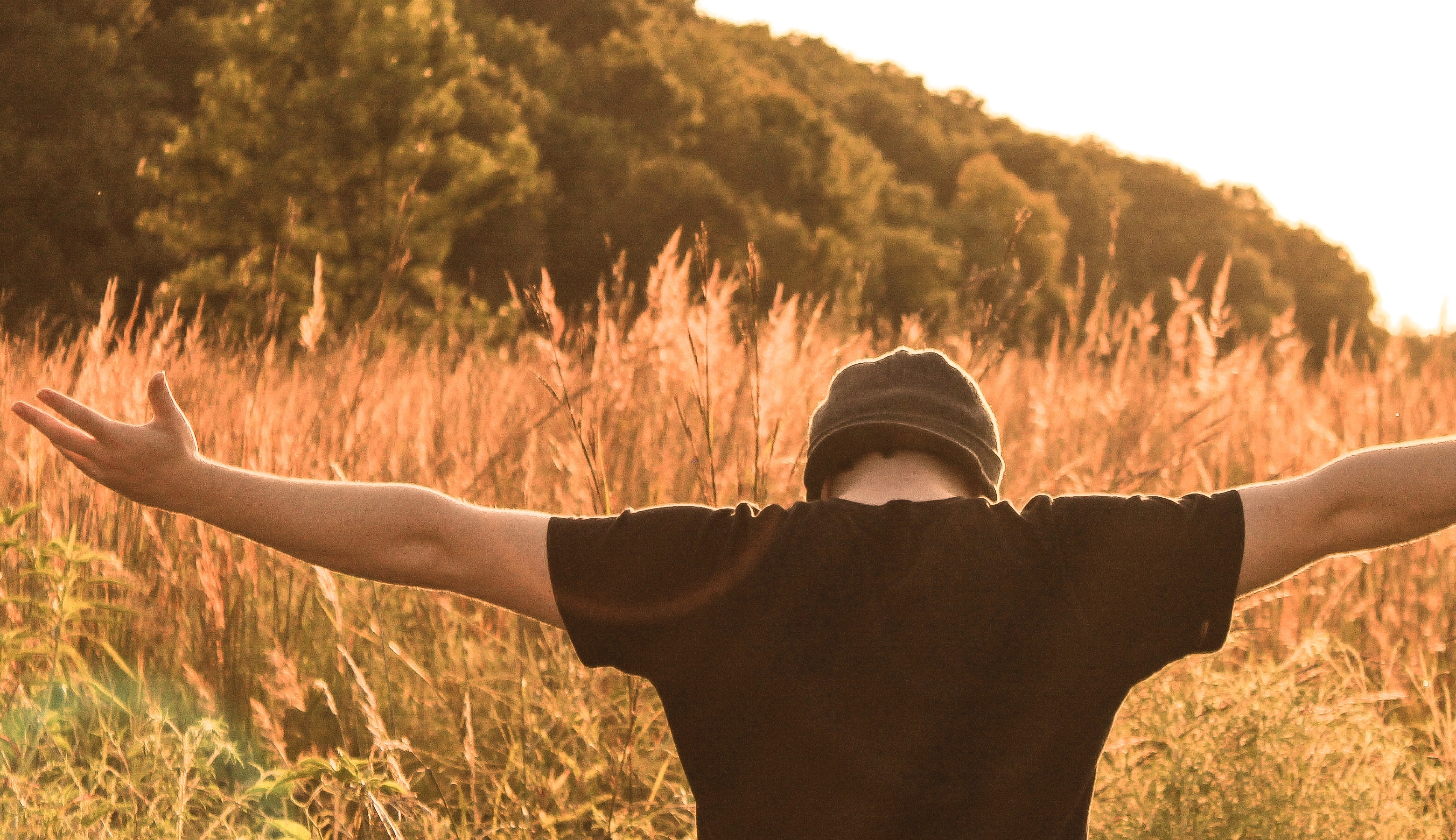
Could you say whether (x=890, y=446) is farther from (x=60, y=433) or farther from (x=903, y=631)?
(x=60, y=433)

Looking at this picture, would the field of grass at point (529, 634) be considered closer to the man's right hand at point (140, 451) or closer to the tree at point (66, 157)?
the man's right hand at point (140, 451)

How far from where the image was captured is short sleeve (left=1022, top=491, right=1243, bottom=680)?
128 cm

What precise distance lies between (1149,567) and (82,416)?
1.19m

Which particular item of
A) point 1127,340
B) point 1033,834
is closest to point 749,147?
point 1127,340

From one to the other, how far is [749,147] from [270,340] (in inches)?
760

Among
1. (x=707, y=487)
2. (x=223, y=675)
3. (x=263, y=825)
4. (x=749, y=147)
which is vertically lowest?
(x=263, y=825)

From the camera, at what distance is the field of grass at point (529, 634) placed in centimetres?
212

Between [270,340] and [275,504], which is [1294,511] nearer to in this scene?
[275,504]

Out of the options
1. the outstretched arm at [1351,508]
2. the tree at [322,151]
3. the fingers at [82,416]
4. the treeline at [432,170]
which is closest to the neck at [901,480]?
the outstretched arm at [1351,508]

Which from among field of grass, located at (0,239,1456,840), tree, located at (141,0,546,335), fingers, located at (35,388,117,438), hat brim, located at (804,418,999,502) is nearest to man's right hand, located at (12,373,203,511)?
fingers, located at (35,388,117,438)

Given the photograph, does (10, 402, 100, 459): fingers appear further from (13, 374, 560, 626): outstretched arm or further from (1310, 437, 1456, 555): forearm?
(1310, 437, 1456, 555): forearm

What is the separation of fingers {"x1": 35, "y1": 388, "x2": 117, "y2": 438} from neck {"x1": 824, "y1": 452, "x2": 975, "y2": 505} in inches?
33.4

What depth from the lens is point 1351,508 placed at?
1.31 meters

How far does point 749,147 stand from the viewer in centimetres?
2206
